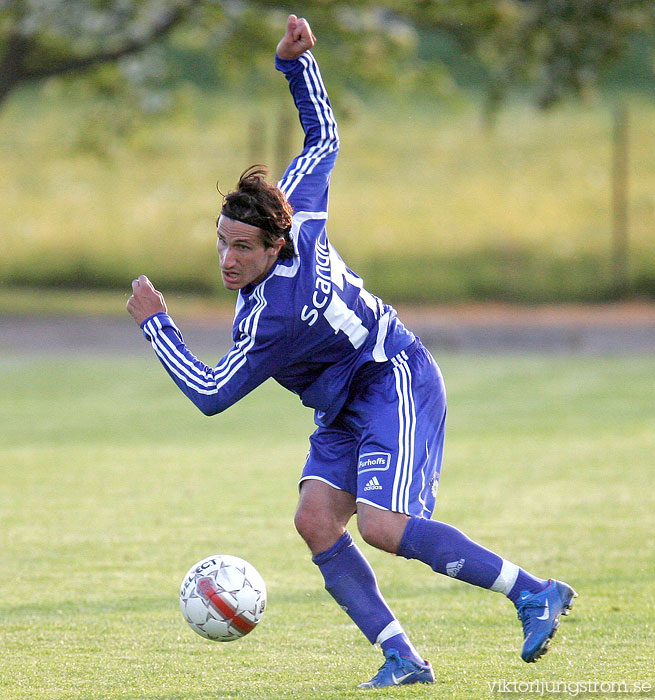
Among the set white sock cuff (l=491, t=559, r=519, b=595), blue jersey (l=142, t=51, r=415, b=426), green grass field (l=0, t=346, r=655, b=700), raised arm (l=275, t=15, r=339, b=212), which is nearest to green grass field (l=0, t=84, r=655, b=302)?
green grass field (l=0, t=346, r=655, b=700)

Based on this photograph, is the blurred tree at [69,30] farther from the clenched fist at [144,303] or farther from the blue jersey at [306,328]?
the clenched fist at [144,303]

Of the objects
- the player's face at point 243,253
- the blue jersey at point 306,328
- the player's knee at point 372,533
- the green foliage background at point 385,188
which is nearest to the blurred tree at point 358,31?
the green foliage background at point 385,188

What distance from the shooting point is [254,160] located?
2975 centimetres

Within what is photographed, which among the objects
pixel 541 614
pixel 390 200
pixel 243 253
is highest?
pixel 243 253

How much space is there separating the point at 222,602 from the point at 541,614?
1271 millimetres

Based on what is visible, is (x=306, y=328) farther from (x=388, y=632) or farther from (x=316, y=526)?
(x=388, y=632)

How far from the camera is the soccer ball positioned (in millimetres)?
4688

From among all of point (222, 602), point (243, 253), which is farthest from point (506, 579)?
point (243, 253)

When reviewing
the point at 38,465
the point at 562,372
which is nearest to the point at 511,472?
the point at 38,465

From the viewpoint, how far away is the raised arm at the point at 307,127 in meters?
4.79

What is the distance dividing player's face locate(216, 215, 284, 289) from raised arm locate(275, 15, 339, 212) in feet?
1.15

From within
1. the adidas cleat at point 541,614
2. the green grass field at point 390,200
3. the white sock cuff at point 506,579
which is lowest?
the green grass field at point 390,200

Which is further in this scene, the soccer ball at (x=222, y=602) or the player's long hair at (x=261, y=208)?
the soccer ball at (x=222, y=602)

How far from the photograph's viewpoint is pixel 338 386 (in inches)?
184
